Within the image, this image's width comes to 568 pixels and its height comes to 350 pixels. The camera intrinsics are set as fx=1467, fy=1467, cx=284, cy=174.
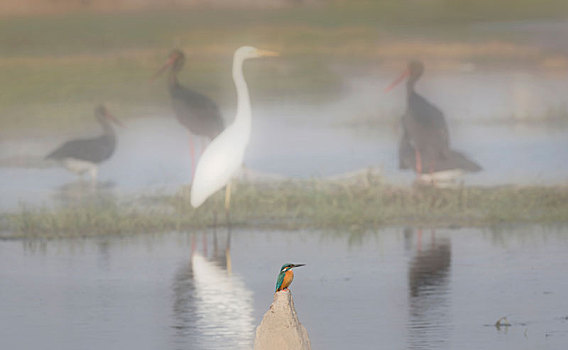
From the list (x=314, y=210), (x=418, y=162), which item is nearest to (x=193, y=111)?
(x=314, y=210)

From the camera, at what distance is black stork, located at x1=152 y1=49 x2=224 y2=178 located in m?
10.5

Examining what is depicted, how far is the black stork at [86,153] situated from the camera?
10.4 meters

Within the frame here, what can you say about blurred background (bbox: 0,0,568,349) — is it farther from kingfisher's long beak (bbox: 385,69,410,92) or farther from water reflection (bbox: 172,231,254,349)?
water reflection (bbox: 172,231,254,349)

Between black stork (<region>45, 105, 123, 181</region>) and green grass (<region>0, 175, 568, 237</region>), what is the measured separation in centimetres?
31

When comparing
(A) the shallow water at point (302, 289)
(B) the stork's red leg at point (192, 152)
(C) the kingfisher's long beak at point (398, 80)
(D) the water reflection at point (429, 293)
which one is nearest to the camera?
(D) the water reflection at point (429, 293)

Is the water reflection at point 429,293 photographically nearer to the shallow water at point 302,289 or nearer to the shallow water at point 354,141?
the shallow water at point 302,289

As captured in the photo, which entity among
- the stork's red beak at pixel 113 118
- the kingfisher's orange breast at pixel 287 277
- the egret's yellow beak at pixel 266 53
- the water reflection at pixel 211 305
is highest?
the egret's yellow beak at pixel 266 53

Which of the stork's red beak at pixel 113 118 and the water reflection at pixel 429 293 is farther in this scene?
the stork's red beak at pixel 113 118

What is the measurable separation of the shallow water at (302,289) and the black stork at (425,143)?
1.22 m

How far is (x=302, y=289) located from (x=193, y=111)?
3.66 metres

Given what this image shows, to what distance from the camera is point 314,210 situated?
9.80 meters

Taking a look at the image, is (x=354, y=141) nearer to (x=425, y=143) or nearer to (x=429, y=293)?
(x=425, y=143)

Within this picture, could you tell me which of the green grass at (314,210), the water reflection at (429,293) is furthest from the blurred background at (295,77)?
the water reflection at (429,293)

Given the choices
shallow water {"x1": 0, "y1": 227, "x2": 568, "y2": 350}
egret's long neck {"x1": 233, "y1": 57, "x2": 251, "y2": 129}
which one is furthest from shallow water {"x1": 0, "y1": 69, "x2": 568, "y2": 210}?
shallow water {"x1": 0, "y1": 227, "x2": 568, "y2": 350}
